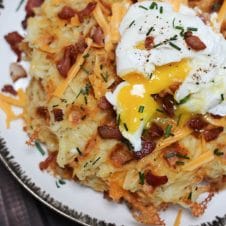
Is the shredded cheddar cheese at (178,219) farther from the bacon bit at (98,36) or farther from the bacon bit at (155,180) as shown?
the bacon bit at (98,36)

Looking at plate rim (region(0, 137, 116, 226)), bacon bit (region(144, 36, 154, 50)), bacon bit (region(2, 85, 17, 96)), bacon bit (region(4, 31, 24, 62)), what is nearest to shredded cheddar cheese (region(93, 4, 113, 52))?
bacon bit (region(144, 36, 154, 50))

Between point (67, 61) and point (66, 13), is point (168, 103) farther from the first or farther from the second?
point (66, 13)

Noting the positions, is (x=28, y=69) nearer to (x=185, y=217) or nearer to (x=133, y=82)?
(x=133, y=82)

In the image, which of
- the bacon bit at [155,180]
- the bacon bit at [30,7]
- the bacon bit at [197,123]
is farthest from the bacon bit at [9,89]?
the bacon bit at [197,123]

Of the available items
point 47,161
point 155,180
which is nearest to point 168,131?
point 155,180

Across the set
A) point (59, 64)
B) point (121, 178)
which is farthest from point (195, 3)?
point (121, 178)
